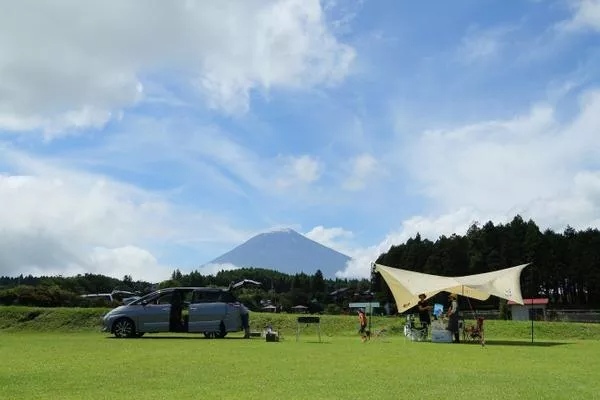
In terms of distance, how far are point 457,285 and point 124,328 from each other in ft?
36.8

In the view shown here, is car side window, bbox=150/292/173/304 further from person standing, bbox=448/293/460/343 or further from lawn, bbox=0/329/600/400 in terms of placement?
person standing, bbox=448/293/460/343

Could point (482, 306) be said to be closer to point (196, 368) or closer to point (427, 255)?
point (427, 255)

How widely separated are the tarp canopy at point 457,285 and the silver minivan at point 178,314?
20.1ft

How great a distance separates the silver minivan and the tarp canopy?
20.1 ft

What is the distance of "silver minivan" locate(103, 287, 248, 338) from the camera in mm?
19766

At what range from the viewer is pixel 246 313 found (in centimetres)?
2092

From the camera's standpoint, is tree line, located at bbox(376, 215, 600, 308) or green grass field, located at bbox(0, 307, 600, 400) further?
tree line, located at bbox(376, 215, 600, 308)

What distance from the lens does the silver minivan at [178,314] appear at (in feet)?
64.8

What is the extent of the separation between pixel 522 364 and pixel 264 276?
117998 millimetres

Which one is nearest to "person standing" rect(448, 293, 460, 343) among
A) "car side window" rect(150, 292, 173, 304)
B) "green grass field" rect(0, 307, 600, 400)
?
"green grass field" rect(0, 307, 600, 400)

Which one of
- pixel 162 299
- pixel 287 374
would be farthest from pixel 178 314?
pixel 287 374

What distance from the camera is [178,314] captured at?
2020 cm

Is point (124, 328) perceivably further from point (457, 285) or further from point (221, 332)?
point (457, 285)

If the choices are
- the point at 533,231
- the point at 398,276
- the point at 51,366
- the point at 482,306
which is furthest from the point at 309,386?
the point at 533,231
